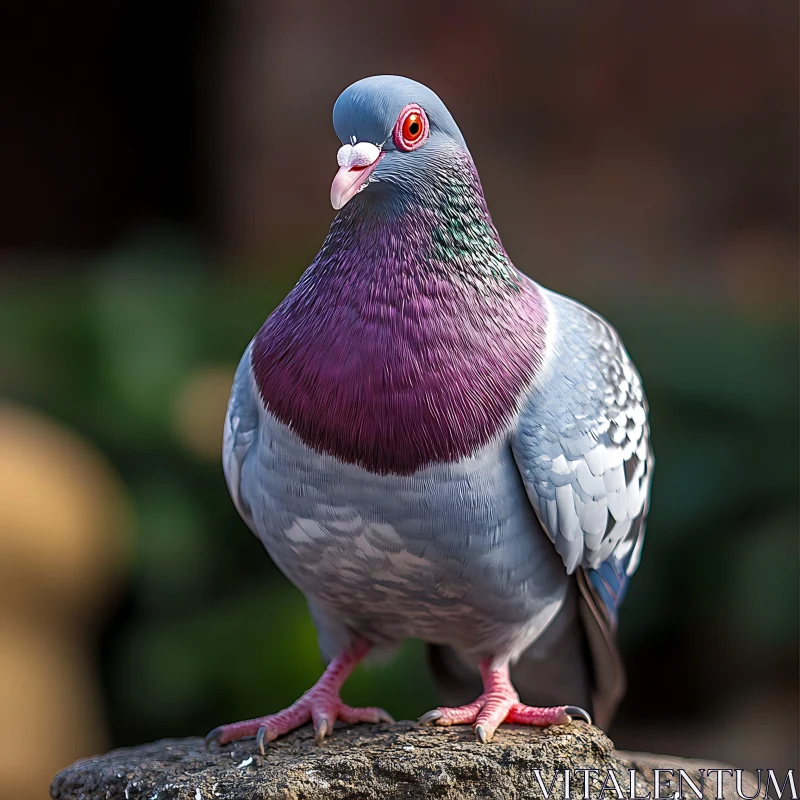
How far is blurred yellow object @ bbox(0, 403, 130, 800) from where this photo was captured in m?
4.68

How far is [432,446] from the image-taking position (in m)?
2.03

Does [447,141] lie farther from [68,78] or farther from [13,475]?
[68,78]

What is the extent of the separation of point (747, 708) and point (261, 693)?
2.46 metres

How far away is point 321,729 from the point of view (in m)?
2.39

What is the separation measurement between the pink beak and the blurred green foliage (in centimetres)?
311

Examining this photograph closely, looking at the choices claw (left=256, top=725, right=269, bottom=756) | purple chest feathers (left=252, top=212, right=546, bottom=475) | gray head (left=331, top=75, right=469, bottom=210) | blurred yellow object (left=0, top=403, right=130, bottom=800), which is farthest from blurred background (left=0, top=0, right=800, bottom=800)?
gray head (left=331, top=75, right=469, bottom=210)

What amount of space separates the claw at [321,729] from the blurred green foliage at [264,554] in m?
2.24

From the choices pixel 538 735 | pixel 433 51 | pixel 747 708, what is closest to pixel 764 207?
pixel 433 51

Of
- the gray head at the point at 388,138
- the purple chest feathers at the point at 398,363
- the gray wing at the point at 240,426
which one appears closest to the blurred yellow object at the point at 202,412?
the gray wing at the point at 240,426

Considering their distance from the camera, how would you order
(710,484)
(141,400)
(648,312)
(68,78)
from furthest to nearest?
(68,78)
(648,312)
(141,400)
(710,484)

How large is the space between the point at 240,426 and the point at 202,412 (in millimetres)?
3192

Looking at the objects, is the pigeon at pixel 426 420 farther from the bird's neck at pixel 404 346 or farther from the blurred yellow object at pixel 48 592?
the blurred yellow object at pixel 48 592

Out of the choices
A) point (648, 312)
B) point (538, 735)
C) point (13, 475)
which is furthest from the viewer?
point (648, 312)

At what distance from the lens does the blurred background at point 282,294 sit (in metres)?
4.95
